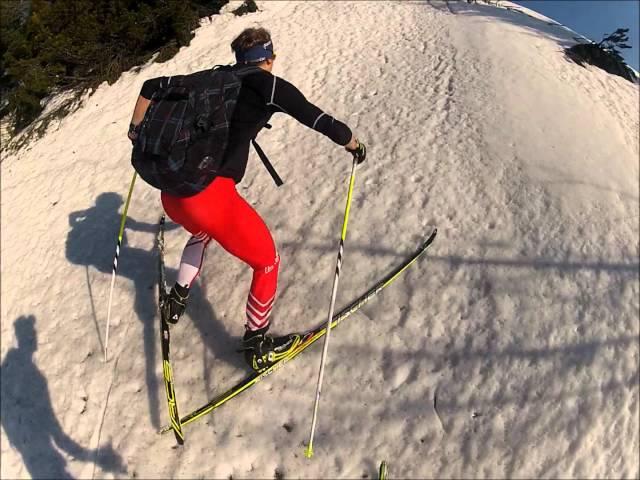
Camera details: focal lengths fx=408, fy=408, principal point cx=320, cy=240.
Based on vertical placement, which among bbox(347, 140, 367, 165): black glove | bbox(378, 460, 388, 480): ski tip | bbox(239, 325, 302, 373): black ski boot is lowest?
bbox(378, 460, 388, 480): ski tip

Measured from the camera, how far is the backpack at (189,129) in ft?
8.48

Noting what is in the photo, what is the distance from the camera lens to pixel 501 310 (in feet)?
12.0

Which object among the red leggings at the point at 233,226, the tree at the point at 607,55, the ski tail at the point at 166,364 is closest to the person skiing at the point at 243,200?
the red leggings at the point at 233,226

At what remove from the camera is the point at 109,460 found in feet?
11.9

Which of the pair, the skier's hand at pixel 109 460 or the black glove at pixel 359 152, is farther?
the skier's hand at pixel 109 460

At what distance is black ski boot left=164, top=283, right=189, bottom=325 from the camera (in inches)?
151

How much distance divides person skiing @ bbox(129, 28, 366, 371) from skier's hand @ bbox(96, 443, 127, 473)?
1.47 meters

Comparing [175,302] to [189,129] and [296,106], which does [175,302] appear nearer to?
[189,129]

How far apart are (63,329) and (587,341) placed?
540 cm

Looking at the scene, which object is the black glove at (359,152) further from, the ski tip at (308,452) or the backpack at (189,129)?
the ski tip at (308,452)

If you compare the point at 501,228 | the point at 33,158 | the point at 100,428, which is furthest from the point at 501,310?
the point at 33,158

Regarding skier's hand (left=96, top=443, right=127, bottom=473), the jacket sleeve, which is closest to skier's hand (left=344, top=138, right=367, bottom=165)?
the jacket sleeve

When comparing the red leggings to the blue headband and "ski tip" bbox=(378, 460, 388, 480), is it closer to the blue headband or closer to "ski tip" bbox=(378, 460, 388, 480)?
the blue headband

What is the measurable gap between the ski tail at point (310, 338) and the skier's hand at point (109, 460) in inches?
17.6
